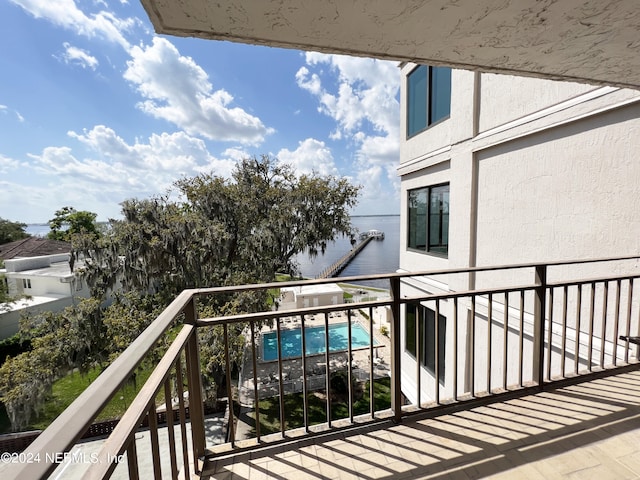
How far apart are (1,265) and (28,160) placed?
225 inches

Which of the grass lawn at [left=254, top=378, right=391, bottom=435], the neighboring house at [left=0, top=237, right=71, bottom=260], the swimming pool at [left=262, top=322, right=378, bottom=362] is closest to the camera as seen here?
the grass lawn at [left=254, top=378, right=391, bottom=435]

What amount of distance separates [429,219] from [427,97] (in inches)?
91.9

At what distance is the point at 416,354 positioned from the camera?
3.10m

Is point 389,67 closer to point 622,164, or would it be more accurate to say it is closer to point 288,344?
point 622,164

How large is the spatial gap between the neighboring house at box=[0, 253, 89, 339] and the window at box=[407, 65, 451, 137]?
13.8 metres

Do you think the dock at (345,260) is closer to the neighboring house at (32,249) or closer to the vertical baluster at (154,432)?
the vertical baluster at (154,432)

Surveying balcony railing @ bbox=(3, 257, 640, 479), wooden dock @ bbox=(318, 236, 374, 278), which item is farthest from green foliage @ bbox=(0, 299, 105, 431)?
wooden dock @ bbox=(318, 236, 374, 278)

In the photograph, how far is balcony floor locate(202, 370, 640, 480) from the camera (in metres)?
1.69

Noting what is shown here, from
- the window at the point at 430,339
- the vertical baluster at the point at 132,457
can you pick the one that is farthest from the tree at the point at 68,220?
the vertical baluster at the point at 132,457

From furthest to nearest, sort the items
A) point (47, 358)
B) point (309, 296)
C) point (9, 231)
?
1. point (9, 231)
2. point (309, 296)
3. point (47, 358)

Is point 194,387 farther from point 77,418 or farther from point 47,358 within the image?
point 47,358

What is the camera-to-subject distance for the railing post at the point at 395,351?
203cm

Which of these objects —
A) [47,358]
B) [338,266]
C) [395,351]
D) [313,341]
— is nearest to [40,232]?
[338,266]

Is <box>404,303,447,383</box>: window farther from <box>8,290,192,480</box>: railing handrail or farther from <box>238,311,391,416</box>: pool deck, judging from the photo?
<box>8,290,192,480</box>: railing handrail
